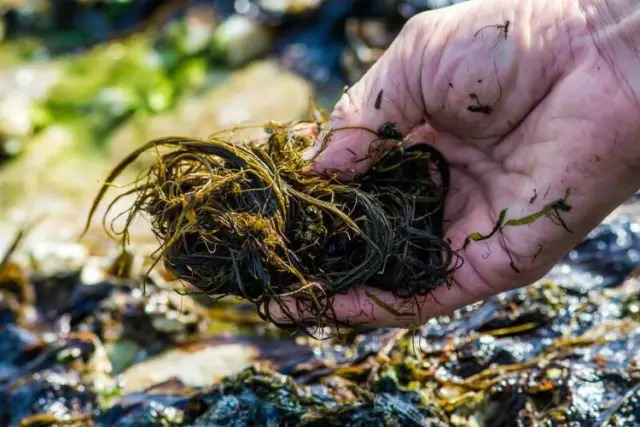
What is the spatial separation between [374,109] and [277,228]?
568 mm

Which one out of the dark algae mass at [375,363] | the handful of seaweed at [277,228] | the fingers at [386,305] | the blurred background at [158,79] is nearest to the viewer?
the handful of seaweed at [277,228]

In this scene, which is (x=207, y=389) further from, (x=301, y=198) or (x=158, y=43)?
(x=158, y=43)

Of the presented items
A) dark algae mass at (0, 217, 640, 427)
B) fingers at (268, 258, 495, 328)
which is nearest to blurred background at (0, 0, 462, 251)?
dark algae mass at (0, 217, 640, 427)

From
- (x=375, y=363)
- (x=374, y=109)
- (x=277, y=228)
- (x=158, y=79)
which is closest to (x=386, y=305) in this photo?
(x=277, y=228)

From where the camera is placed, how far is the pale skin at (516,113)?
100.0 inches

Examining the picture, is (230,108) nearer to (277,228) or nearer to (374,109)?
(374,109)

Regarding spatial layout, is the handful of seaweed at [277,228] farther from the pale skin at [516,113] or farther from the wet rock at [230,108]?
the wet rock at [230,108]

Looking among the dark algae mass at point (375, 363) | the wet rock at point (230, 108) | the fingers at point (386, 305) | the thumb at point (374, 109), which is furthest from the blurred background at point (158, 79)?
the fingers at point (386, 305)

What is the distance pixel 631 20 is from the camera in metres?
2.56

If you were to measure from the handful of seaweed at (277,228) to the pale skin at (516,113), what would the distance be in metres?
0.10

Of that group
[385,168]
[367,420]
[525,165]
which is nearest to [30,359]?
[367,420]

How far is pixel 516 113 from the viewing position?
110 inches

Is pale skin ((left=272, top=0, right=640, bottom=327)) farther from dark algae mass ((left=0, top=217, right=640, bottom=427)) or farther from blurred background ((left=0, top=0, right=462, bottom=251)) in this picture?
blurred background ((left=0, top=0, right=462, bottom=251))

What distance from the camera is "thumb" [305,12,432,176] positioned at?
2.74 metres
